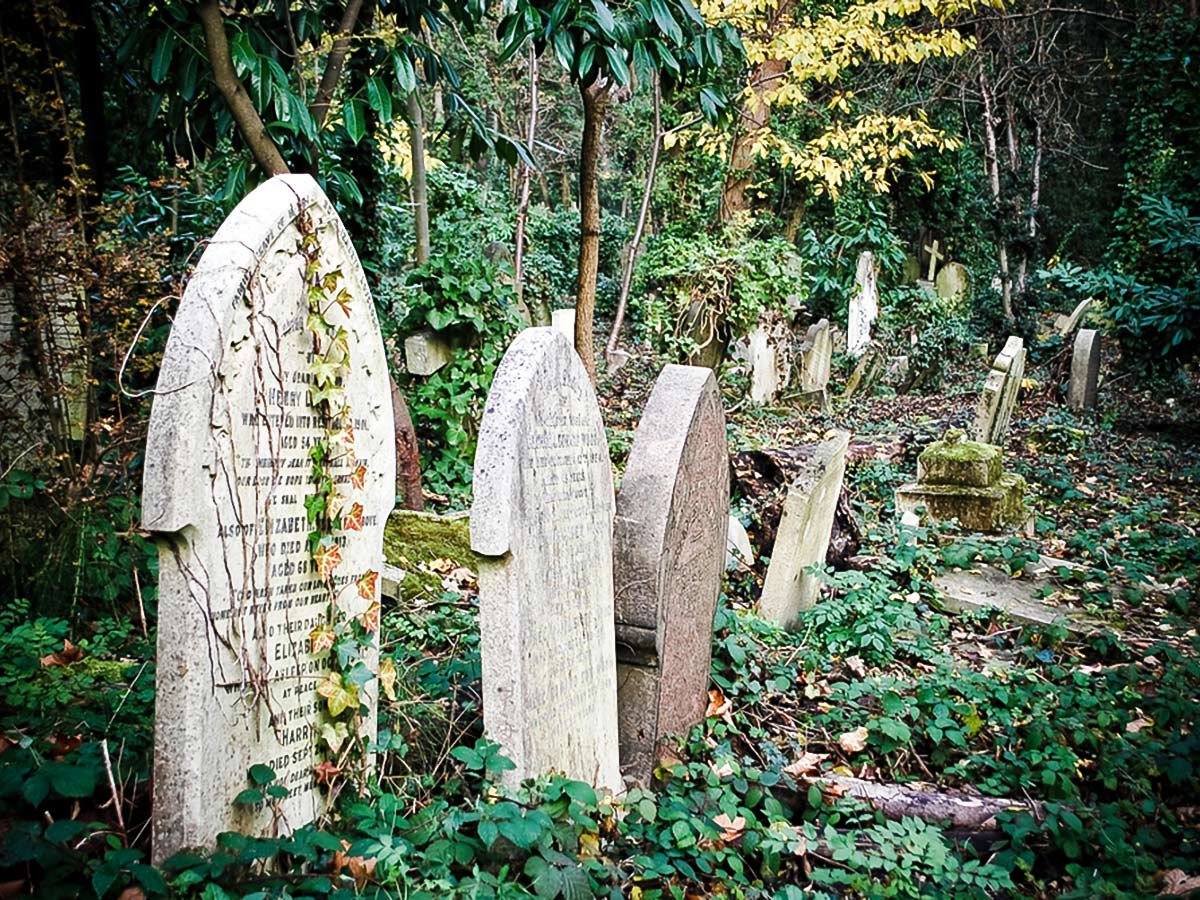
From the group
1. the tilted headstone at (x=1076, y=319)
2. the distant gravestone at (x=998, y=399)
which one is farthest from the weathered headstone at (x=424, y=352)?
the tilted headstone at (x=1076, y=319)

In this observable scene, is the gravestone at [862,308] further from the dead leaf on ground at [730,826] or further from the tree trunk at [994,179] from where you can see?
the dead leaf on ground at [730,826]

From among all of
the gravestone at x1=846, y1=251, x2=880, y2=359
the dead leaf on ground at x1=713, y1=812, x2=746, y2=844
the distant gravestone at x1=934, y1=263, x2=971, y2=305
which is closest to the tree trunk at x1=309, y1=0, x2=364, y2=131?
the dead leaf on ground at x1=713, y1=812, x2=746, y2=844

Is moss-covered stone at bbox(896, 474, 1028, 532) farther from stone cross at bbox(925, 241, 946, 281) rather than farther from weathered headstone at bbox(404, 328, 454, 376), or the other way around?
stone cross at bbox(925, 241, 946, 281)

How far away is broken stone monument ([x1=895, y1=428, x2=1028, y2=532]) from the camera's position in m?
6.85

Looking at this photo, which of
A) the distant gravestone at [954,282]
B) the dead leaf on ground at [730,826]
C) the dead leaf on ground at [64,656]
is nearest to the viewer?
the dead leaf on ground at [730,826]

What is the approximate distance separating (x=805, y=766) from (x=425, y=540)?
7.91ft

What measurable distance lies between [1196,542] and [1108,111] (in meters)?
18.3

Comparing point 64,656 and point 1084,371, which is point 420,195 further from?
point 1084,371

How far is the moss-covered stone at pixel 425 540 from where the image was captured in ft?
16.6

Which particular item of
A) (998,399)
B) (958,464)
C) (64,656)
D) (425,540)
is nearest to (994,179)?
(998,399)

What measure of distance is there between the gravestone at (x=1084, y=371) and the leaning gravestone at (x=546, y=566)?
10.8m

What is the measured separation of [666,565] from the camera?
3.62 meters

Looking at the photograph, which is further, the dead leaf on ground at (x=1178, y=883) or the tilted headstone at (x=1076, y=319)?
the tilted headstone at (x=1076, y=319)

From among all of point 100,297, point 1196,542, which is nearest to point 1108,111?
point 1196,542
